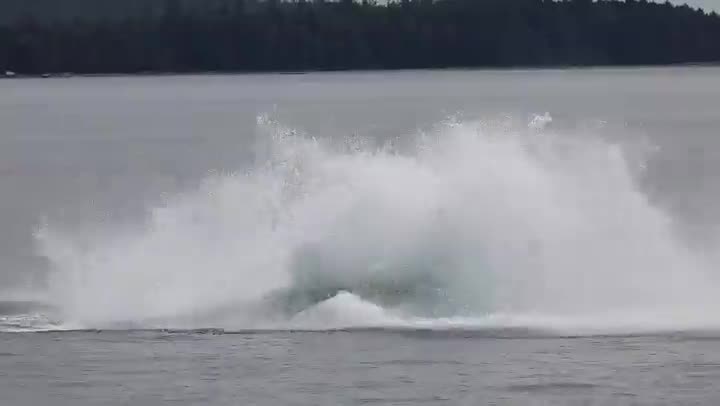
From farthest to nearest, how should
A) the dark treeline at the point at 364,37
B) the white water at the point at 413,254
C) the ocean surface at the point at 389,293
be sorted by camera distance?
the dark treeline at the point at 364,37 < the white water at the point at 413,254 < the ocean surface at the point at 389,293

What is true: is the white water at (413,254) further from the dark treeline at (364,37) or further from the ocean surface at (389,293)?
the dark treeline at (364,37)

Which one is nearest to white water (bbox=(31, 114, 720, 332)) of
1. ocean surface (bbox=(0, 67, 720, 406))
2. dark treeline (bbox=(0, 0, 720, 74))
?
ocean surface (bbox=(0, 67, 720, 406))

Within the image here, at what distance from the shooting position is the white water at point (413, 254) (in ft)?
74.4

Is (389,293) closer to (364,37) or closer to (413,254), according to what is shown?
(413,254)

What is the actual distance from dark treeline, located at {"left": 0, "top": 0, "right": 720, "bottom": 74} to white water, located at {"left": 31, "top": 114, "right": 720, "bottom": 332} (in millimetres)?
124103

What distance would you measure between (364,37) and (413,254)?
455ft

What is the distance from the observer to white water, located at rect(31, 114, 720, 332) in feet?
74.4

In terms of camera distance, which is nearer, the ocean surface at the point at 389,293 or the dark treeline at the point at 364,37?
the ocean surface at the point at 389,293

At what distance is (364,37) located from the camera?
162 m

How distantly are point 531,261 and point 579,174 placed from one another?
128 inches

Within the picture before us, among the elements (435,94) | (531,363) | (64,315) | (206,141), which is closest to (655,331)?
(531,363)

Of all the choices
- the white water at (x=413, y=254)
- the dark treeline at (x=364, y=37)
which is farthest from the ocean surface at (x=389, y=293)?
the dark treeline at (x=364, y=37)

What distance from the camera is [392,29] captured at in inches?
6417

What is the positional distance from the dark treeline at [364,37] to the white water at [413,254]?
124103 millimetres
